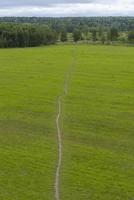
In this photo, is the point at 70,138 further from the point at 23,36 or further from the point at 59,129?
the point at 23,36

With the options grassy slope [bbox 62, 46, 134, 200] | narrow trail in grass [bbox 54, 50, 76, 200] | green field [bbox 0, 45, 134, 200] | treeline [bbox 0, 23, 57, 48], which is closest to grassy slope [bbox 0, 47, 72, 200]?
green field [bbox 0, 45, 134, 200]

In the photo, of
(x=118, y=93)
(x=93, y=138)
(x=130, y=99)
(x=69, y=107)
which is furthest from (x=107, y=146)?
(x=118, y=93)

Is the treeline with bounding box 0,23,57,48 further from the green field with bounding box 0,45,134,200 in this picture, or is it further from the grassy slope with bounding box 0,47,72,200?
the green field with bounding box 0,45,134,200

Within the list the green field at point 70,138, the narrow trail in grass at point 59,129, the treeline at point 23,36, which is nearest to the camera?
the narrow trail in grass at point 59,129

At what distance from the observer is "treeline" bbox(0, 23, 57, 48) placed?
370ft

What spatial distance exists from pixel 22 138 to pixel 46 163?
15.3 feet

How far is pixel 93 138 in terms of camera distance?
78.9 ft

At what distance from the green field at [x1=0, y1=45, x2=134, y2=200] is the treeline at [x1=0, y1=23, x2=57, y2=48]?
66.2 metres

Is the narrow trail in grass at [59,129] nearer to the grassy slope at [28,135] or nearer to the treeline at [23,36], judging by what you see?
the grassy slope at [28,135]

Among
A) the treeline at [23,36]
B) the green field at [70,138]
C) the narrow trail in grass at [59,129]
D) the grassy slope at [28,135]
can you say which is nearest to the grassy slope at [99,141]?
the green field at [70,138]

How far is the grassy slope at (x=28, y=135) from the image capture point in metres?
16.9

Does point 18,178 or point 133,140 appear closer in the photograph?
point 18,178

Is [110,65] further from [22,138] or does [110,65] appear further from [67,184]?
[67,184]

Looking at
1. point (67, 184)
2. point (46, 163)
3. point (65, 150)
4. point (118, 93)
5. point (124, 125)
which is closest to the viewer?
point (67, 184)
